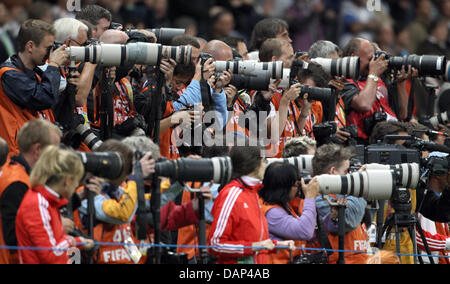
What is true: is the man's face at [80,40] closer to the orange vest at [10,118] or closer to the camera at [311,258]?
the orange vest at [10,118]

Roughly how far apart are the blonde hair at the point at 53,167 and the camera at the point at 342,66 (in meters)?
3.51

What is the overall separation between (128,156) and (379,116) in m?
3.53

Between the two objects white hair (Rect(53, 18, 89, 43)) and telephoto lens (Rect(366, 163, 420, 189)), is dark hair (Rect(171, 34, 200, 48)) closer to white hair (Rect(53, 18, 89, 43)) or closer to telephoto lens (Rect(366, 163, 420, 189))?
white hair (Rect(53, 18, 89, 43))

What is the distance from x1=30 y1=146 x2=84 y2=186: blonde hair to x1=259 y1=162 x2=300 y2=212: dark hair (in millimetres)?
1442

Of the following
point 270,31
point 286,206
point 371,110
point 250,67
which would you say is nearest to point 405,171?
point 286,206

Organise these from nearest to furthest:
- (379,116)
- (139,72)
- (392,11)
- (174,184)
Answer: (174,184) → (139,72) → (379,116) → (392,11)

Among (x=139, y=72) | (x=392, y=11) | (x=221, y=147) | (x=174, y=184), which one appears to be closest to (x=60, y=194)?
(x=174, y=184)

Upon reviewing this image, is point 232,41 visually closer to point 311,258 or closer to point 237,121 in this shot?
point 237,121

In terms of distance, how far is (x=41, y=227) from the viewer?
4785mm

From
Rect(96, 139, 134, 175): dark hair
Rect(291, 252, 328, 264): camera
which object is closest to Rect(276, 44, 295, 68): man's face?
Rect(291, 252, 328, 264): camera

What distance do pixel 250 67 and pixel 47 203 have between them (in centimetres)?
267

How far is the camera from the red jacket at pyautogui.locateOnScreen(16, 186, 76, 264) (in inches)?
188

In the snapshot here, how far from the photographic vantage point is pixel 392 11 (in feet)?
50.5

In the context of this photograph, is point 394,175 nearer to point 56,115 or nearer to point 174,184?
point 174,184
